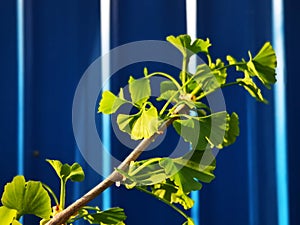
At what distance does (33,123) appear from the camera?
3.40ft

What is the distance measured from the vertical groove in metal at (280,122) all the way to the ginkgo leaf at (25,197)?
66 centimetres

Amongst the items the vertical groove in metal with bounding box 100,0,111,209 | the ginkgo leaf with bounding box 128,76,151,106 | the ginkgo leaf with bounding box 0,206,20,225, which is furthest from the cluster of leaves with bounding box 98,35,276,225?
the vertical groove in metal with bounding box 100,0,111,209

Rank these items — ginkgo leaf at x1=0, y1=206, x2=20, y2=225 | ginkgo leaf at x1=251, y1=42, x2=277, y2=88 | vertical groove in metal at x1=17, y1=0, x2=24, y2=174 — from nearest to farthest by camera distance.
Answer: ginkgo leaf at x1=0, y1=206, x2=20, y2=225 → ginkgo leaf at x1=251, y1=42, x2=277, y2=88 → vertical groove in metal at x1=17, y1=0, x2=24, y2=174

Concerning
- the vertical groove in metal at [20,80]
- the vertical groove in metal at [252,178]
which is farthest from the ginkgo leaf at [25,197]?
the vertical groove in metal at [252,178]

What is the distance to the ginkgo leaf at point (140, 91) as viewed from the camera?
0.61 meters

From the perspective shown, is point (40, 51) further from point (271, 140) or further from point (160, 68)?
point (271, 140)

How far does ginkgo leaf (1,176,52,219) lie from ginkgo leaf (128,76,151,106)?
0.51 ft

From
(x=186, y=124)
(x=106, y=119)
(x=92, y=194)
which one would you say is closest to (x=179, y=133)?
(x=186, y=124)

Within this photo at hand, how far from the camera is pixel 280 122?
108cm

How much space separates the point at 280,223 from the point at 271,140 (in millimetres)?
182

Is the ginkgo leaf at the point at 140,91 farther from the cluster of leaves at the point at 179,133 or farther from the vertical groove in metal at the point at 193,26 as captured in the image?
the vertical groove in metal at the point at 193,26

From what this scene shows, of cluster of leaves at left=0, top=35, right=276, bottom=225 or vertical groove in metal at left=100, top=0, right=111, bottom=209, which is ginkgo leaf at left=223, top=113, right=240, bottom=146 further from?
vertical groove in metal at left=100, top=0, right=111, bottom=209

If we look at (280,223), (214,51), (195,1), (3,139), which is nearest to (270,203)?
(280,223)

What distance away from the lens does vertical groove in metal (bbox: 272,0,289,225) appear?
1.07m
